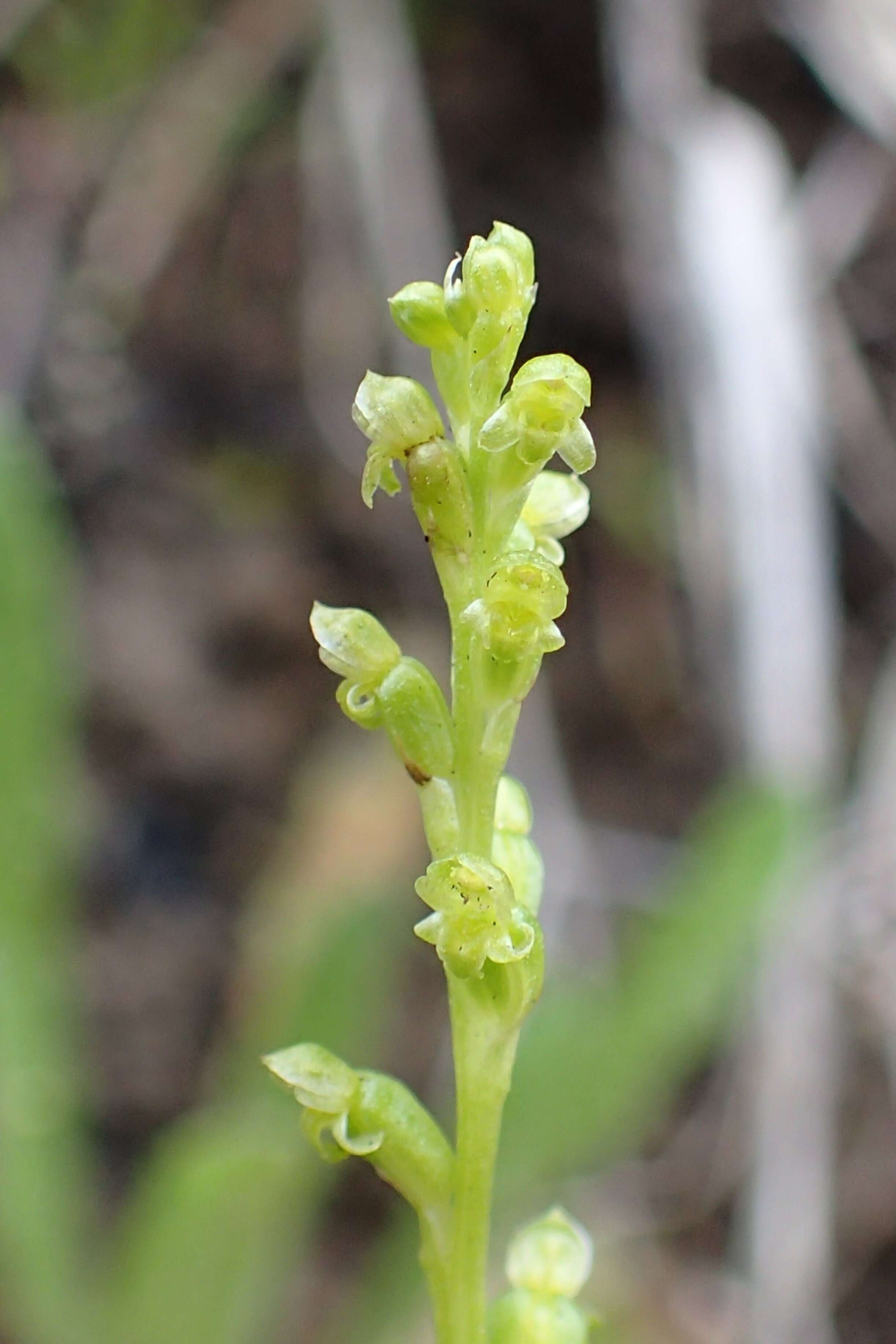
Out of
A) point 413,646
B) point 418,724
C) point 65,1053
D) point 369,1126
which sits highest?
point 413,646

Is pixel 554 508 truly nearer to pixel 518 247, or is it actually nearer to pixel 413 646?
pixel 518 247

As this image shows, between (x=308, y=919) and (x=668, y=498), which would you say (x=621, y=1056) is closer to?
(x=308, y=919)

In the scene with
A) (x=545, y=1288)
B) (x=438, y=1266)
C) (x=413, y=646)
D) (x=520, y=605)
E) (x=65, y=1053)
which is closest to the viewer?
(x=520, y=605)

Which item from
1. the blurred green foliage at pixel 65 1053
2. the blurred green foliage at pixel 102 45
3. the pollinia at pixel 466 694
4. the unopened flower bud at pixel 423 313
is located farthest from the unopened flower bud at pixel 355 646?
the blurred green foliage at pixel 102 45

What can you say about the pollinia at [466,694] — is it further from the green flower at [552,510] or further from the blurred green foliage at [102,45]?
the blurred green foliage at [102,45]

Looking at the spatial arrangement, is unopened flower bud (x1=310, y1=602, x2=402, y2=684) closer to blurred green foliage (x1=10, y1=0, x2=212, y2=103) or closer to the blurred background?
the blurred background

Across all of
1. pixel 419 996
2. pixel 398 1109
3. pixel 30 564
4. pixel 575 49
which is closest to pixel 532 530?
pixel 398 1109

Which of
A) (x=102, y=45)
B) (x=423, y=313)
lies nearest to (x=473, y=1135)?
(x=423, y=313)
